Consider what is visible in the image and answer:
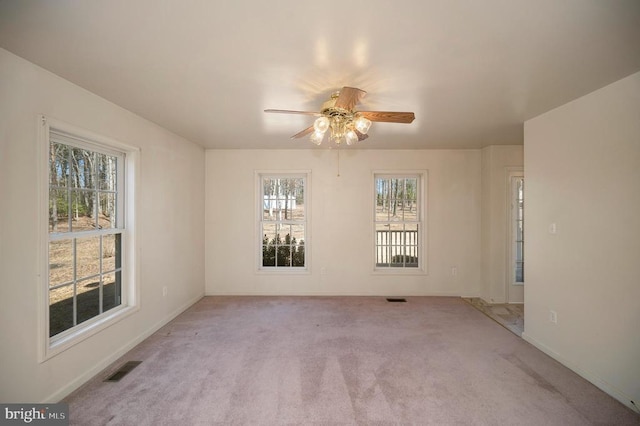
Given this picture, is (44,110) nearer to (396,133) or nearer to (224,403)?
(224,403)

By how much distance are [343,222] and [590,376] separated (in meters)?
3.15

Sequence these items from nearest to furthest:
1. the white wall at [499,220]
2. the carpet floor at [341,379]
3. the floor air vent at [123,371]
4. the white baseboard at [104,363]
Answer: the carpet floor at [341,379] < the white baseboard at [104,363] < the floor air vent at [123,371] < the white wall at [499,220]

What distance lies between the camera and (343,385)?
7.00 ft

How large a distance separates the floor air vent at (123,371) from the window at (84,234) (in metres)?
0.41

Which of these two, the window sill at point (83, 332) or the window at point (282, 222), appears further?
the window at point (282, 222)

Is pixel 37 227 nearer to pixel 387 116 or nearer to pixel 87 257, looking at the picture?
pixel 87 257

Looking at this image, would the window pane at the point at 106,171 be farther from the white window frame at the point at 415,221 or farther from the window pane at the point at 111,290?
the white window frame at the point at 415,221

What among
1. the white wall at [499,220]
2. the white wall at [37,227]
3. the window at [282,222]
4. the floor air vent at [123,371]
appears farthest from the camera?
the window at [282,222]

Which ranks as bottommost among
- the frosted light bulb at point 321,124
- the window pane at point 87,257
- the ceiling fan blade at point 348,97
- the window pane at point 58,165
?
the window pane at point 87,257

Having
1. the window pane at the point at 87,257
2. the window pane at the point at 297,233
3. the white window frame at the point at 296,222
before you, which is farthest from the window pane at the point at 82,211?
the window pane at the point at 297,233

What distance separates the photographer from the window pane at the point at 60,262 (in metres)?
2.04

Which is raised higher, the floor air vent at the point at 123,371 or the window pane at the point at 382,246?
the window pane at the point at 382,246

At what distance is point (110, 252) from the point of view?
2.64 m

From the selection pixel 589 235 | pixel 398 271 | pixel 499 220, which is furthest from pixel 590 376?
pixel 398 271
